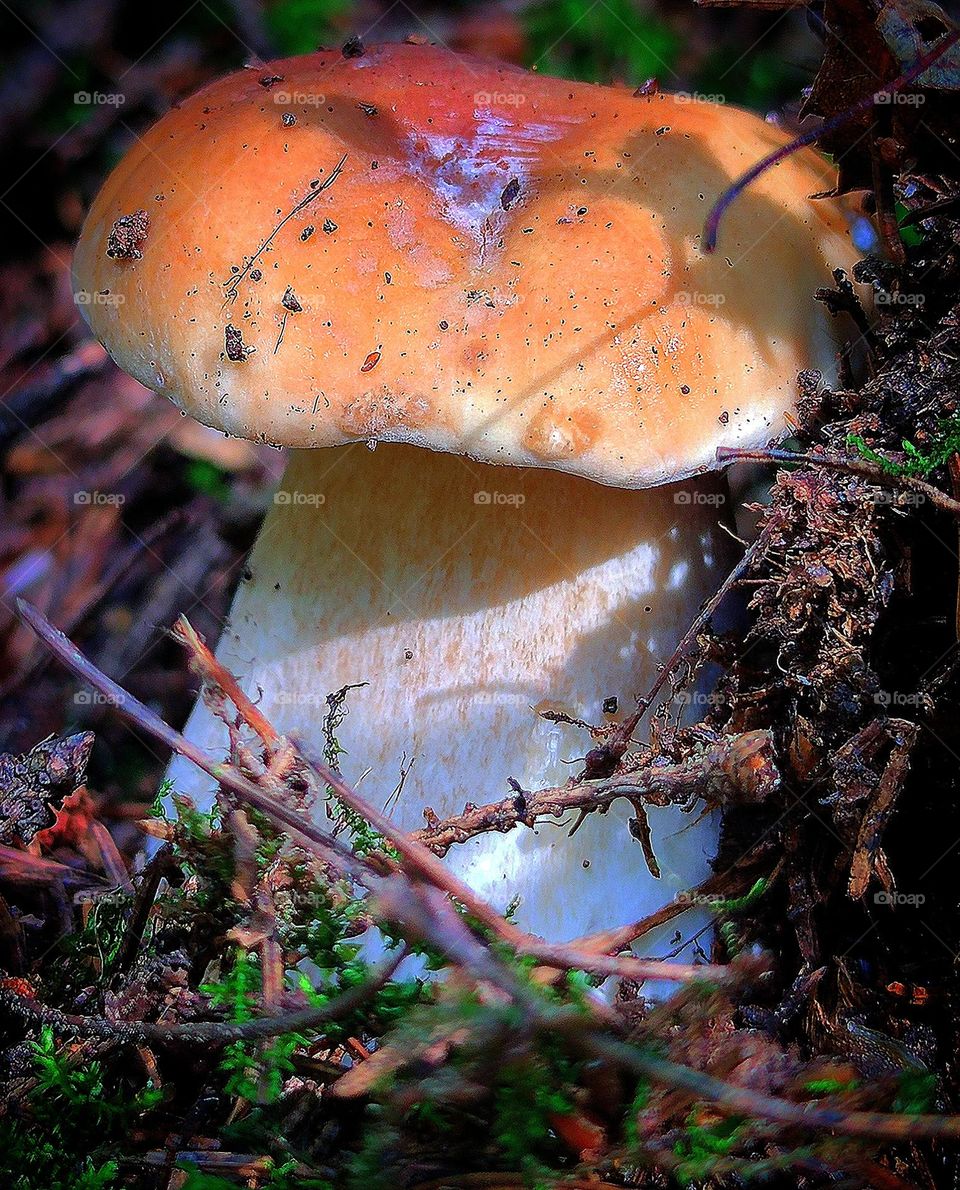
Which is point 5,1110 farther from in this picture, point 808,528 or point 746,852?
point 808,528

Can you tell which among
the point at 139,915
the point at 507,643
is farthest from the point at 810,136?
the point at 139,915

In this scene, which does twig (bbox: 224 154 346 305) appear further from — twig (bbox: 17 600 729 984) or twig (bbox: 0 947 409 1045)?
twig (bbox: 0 947 409 1045)

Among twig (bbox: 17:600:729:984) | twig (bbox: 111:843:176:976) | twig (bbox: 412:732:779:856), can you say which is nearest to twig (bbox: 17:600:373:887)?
twig (bbox: 17:600:729:984)

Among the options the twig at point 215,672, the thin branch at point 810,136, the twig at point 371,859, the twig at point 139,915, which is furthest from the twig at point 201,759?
the thin branch at point 810,136

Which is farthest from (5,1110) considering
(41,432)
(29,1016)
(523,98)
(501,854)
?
(41,432)

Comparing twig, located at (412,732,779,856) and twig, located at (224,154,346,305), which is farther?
twig, located at (224,154,346,305)

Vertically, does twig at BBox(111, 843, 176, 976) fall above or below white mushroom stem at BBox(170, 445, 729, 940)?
below

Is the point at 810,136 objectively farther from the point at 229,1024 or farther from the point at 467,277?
the point at 229,1024
